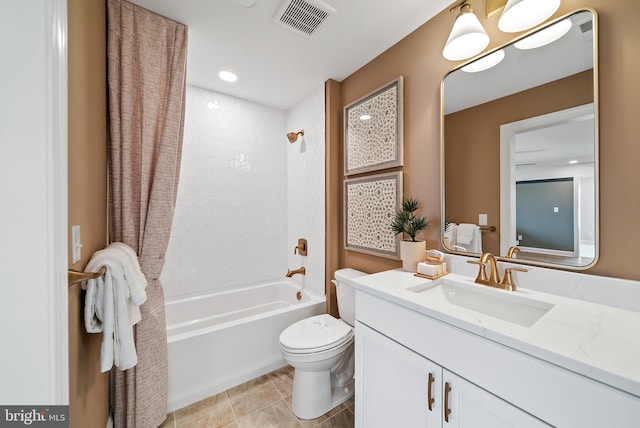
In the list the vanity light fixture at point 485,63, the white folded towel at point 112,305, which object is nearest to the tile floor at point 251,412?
the white folded towel at point 112,305

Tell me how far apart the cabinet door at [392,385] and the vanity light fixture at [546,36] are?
55.4 inches

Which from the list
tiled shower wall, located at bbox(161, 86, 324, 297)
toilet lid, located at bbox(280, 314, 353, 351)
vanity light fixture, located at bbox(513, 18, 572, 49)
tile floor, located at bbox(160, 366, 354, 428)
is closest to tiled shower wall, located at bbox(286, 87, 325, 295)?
tiled shower wall, located at bbox(161, 86, 324, 297)

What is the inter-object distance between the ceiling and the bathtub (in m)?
1.97

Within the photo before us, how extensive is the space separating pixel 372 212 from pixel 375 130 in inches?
23.9

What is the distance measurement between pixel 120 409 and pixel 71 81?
5.26 feet

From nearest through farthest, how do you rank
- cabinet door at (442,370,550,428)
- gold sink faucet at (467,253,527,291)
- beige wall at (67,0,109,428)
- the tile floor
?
1. cabinet door at (442,370,550,428)
2. beige wall at (67,0,109,428)
3. gold sink faucet at (467,253,527,291)
4. the tile floor

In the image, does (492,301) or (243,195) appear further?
(243,195)

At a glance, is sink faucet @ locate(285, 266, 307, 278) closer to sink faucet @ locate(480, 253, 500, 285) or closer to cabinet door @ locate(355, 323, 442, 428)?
Answer: cabinet door @ locate(355, 323, 442, 428)

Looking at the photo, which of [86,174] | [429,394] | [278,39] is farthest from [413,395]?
[278,39]

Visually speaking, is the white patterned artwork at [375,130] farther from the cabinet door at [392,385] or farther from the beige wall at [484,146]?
the cabinet door at [392,385]

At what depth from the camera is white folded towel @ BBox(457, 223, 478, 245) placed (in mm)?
1289

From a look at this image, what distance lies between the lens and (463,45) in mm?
1216

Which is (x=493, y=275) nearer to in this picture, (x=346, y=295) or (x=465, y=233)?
(x=465, y=233)

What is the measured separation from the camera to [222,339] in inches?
67.7
